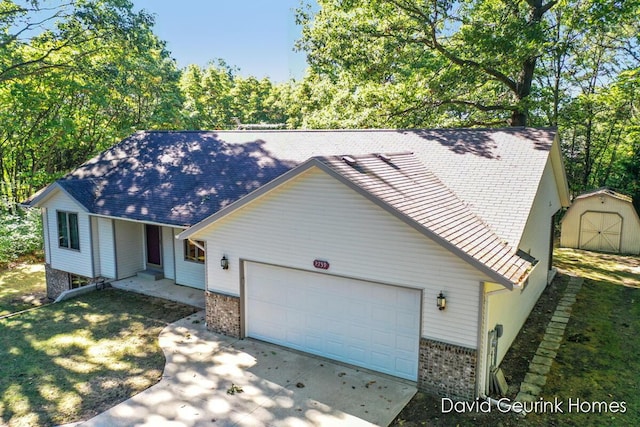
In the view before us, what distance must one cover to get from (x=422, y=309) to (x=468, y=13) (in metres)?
15.6

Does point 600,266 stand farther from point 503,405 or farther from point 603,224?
point 503,405

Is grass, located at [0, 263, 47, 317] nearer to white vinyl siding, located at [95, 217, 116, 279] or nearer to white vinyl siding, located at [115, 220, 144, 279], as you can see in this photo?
white vinyl siding, located at [95, 217, 116, 279]

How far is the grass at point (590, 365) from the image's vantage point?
24.5 feet

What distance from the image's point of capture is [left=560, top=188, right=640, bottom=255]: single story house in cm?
Result: 2009

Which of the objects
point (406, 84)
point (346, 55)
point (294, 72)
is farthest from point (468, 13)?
point (294, 72)

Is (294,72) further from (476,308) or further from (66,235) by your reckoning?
(476,308)

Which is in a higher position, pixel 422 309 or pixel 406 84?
pixel 406 84

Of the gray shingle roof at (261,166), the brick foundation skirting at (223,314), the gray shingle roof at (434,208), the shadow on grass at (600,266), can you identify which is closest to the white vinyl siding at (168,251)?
the gray shingle roof at (261,166)

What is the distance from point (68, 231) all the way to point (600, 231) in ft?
74.8

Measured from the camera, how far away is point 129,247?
51.2 feet

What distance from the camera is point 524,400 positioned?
26.5ft

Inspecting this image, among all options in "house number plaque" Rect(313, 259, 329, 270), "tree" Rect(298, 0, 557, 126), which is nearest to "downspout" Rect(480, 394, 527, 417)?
"house number plaque" Rect(313, 259, 329, 270)

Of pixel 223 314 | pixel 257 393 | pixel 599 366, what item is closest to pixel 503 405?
pixel 599 366

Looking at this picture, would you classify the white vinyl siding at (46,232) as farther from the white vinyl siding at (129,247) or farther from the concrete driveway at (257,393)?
the concrete driveway at (257,393)
